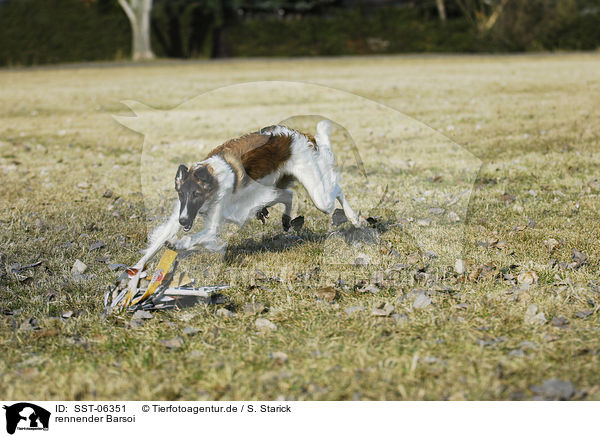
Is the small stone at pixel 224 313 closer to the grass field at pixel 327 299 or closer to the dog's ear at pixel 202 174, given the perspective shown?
the grass field at pixel 327 299

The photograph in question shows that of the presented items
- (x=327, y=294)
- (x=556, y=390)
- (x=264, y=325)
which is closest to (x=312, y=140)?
(x=327, y=294)

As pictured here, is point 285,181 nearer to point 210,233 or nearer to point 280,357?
point 210,233

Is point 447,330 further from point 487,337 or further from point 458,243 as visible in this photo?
point 458,243

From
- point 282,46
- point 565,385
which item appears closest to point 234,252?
point 565,385

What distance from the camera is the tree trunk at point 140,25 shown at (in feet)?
100

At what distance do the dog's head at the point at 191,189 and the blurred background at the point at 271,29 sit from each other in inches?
1151

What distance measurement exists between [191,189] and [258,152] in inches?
22.7

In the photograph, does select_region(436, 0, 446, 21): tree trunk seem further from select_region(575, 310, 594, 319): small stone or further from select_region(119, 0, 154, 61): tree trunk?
select_region(575, 310, 594, 319): small stone

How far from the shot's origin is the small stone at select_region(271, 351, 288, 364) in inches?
121

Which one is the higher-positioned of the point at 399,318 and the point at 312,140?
the point at 312,140

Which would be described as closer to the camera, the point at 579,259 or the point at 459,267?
the point at 459,267

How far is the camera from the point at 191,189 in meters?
3.65
